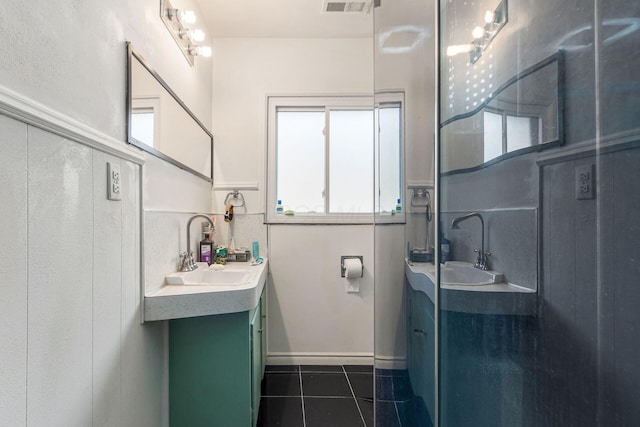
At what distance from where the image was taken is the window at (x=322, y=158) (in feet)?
7.57

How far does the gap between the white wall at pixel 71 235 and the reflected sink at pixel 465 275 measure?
41.3 inches

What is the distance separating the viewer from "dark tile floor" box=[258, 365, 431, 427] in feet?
3.55

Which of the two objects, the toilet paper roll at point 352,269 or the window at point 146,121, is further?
the toilet paper roll at point 352,269

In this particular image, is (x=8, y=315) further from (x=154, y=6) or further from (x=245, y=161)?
(x=245, y=161)

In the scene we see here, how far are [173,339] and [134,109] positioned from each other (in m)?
1.04

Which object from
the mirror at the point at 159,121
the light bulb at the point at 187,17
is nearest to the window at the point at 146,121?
the mirror at the point at 159,121

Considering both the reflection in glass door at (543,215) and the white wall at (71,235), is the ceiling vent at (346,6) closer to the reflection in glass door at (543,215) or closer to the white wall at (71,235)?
the white wall at (71,235)

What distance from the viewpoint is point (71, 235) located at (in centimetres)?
75

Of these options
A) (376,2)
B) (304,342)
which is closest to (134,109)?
(376,2)

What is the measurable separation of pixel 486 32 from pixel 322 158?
1.71 metres

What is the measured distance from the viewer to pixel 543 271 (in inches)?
23.4

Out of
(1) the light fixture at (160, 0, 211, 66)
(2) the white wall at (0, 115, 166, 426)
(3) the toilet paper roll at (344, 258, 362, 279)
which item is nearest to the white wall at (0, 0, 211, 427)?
(2) the white wall at (0, 115, 166, 426)

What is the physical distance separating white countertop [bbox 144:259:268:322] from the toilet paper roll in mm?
1000

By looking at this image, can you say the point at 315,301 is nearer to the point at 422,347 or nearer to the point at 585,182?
the point at 422,347
